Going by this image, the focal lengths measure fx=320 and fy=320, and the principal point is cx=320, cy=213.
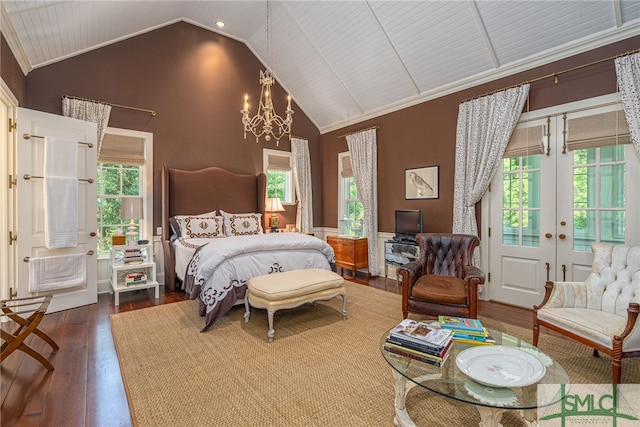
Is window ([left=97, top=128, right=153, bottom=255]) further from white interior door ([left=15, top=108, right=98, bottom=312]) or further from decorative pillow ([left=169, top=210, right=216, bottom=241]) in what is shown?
white interior door ([left=15, top=108, right=98, bottom=312])

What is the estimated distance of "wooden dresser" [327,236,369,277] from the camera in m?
5.73

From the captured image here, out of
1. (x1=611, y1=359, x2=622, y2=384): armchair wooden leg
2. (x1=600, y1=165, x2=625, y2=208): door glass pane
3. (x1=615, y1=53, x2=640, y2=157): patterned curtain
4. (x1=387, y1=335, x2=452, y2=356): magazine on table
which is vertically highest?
(x1=615, y1=53, x2=640, y2=157): patterned curtain

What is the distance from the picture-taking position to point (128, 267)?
429 cm

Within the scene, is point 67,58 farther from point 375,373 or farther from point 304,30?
point 375,373

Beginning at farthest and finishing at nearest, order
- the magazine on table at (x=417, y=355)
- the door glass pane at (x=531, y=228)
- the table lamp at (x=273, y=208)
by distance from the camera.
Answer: the table lamp at (x=273, y=208), the door glass pane at (x=531, y=228), the magazine on table at (x=417, y=355)

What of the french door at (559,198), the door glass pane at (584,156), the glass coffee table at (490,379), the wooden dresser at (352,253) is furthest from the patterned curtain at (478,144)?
the glass coffee table at (490,379)

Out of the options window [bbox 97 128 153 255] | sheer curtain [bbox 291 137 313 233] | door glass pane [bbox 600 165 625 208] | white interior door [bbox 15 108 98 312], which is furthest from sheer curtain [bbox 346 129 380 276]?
white interior door [bbox 15 108 98 312]

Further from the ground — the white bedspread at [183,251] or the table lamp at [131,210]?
the table lamp at [131,210]

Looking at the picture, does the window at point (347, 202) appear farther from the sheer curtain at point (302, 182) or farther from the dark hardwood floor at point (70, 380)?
the dark hardwood floor at point (70, 380)

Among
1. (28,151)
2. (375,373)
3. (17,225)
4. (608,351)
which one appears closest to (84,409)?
(375,373)

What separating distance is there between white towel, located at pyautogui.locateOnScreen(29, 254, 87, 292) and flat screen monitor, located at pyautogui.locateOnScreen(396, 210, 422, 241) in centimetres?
439

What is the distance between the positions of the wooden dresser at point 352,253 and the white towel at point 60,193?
399 cm

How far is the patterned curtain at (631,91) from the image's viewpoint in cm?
311

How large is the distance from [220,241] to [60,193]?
6.48ft
